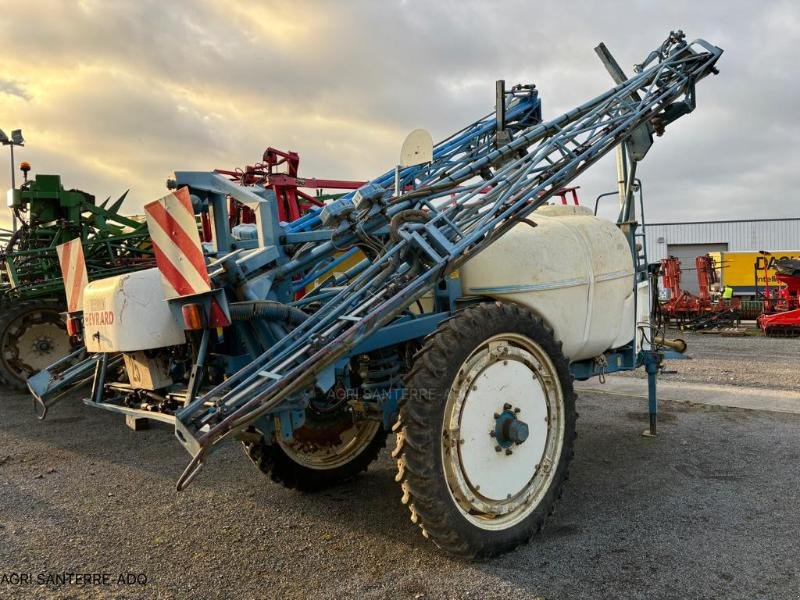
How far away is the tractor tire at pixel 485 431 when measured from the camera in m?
2.89

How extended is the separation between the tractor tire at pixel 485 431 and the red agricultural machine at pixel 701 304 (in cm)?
1555

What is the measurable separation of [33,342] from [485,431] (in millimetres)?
8346

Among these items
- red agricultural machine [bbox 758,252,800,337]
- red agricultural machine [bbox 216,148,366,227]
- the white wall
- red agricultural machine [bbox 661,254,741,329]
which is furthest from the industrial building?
red agricultural machine [bbox 216,148,366,227]

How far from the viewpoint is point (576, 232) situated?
421 centimetres

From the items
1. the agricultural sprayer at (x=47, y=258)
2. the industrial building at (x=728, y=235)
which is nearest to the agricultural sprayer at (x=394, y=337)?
the agricultural sprayer at (x=47, y=258)

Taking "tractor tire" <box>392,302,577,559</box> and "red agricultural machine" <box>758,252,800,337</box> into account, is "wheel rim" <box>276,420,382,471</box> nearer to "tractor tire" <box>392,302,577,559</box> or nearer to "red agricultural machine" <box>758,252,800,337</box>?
"tractor tire" <box>392,302,577,559</box>

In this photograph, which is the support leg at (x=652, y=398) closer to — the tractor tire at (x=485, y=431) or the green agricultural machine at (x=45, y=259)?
the tractor tire at (x=485, y=431)

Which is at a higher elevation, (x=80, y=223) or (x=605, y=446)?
(x=80, y=223)

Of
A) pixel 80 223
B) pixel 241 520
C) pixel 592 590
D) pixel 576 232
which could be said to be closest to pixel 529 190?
pixel 576 232

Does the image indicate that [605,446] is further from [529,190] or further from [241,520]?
[241,520]

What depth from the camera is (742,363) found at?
1057 cm

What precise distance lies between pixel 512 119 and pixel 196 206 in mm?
3455

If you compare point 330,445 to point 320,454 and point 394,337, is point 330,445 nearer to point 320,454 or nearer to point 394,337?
point 320,454

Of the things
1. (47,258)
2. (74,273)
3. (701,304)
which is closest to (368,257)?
(74,273)
